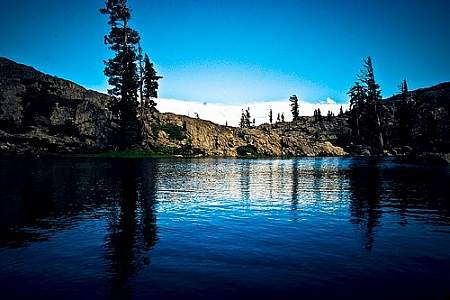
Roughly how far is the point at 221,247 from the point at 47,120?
11864 centimetres

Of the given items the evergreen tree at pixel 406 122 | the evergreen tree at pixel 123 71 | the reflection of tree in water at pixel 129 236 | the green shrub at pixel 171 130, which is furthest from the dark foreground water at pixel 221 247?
the evergreen tree at pixel 406 122

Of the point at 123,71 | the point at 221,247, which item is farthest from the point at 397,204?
the point at 123,71

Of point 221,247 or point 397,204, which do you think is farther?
point 397,204

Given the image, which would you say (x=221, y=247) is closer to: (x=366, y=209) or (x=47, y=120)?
(x=366, y=209)

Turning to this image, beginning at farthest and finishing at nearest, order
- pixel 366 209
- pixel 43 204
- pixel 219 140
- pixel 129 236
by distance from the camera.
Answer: pixel 219 140
pixel 43 204
pixel 366 209
pixel 129 236

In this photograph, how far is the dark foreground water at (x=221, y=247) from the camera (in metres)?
11.5

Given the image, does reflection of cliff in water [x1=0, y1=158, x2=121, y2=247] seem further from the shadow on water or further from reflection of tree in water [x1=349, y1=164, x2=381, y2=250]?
reflection of tree in water [x1=349, y1=164, x2=381, y2=250]

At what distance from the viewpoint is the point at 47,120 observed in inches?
4658

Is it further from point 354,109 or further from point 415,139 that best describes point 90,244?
point 354,109

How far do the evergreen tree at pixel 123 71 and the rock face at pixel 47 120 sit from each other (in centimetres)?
651

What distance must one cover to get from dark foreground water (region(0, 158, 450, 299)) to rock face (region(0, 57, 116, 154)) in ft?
277

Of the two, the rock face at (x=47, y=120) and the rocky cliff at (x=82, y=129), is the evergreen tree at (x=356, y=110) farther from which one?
the rock face at (x=47, y=120)

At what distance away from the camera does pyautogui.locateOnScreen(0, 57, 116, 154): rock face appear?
106750 mm

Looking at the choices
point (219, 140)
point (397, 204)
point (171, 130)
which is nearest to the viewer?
point (397, 204)
